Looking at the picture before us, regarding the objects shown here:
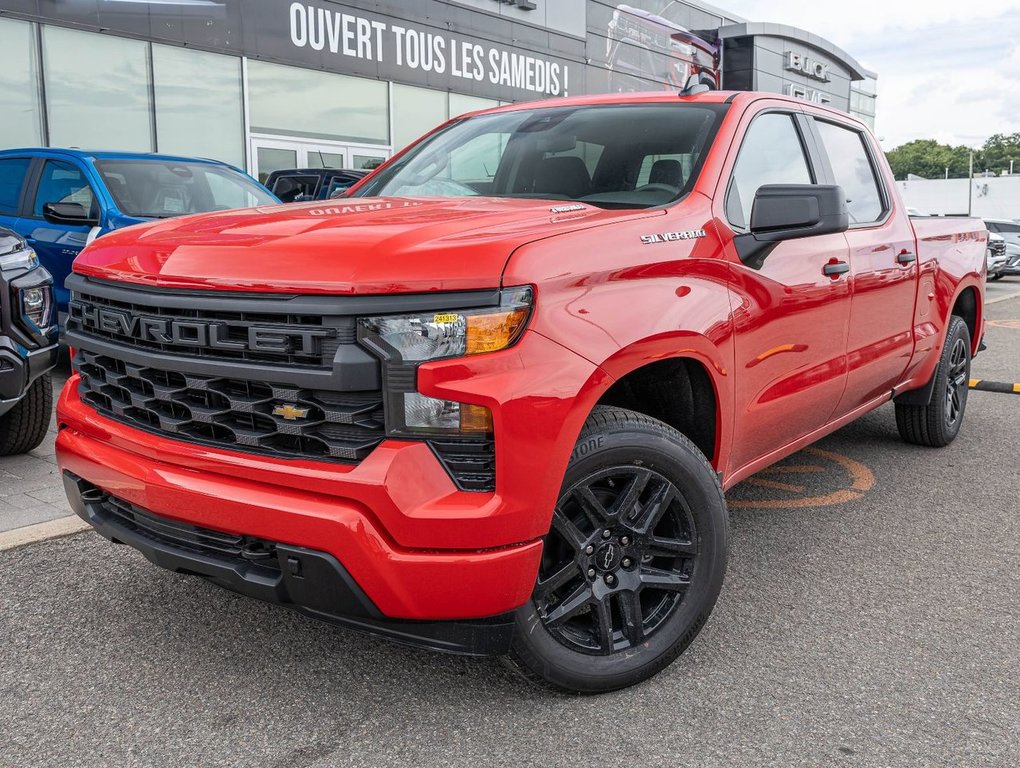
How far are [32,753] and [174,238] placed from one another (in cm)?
134

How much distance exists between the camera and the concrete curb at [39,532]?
12.0 ft

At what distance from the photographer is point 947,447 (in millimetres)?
5469

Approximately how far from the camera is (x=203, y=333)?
2326mm

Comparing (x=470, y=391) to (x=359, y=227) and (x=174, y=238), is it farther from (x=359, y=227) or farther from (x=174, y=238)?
(x=174, y=238)

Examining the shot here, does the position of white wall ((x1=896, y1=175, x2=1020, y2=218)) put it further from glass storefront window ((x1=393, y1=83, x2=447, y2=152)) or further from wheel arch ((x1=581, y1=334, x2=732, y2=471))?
wheel arch ((x1=581, y1=334, x2=732, y2=471))

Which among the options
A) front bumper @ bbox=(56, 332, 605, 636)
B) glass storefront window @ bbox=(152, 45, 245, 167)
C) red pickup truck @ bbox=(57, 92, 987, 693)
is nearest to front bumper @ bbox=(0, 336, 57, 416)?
red pickup truck @ bbox=(57, 92, 987, 693)

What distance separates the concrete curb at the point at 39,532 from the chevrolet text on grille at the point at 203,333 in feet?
4.45

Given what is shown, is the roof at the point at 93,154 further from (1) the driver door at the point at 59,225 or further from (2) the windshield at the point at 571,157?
(2) the windshield at the point at 571,157

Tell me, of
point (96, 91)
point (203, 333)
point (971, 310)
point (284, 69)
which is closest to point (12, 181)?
point (96, 91)

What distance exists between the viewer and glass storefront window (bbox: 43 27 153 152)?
1241 centimetres

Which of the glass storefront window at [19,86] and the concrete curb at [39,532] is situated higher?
the glass storefront window at [19,86]

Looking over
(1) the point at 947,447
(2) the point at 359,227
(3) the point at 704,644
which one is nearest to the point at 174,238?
(2) the point at 359,227

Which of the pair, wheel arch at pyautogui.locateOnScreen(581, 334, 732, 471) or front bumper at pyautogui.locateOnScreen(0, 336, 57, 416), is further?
front bumper at pyautogui.locateOnScreen(0, 336, 57, 416)

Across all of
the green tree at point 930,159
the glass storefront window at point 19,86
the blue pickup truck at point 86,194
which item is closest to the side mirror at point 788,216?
the blue pickup truck at point 86,194
